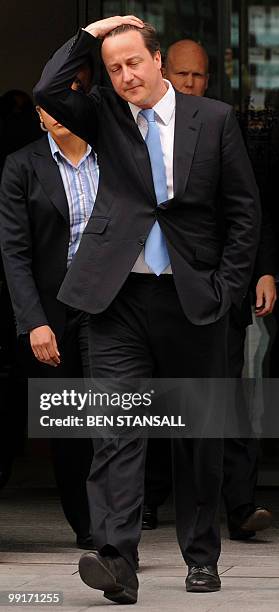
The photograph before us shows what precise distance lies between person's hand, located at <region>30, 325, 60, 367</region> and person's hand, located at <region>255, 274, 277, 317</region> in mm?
1067

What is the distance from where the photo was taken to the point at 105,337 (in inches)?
223

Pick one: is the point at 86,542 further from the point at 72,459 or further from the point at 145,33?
the point at 145,33

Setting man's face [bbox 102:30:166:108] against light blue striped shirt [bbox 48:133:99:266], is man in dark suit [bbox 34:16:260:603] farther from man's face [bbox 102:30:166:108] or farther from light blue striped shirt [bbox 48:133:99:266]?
light blue striped shirt [bbox 48:133:99:266]

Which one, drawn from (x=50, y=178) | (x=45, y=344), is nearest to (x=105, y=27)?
(x=50, y=178)

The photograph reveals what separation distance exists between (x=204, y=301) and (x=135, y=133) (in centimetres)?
62

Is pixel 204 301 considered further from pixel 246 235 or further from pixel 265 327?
pixel 265 327

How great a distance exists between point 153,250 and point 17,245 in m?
0.97

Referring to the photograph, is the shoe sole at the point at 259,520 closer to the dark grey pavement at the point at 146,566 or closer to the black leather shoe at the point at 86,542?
the dark grey pavement at the point at 146,566

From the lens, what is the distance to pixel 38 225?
6531mm

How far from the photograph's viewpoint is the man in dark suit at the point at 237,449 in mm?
6965

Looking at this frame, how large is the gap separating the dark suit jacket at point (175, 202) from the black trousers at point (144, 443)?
0.30ft

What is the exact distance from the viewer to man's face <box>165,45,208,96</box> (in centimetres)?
739

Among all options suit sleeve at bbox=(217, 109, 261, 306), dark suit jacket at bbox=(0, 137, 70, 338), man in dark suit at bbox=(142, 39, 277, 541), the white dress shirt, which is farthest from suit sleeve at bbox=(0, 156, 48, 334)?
man in dark suit at bbox=(142, 39, 277, 541)

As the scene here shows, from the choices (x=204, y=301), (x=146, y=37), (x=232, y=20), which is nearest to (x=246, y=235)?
(x=204, y=301)
